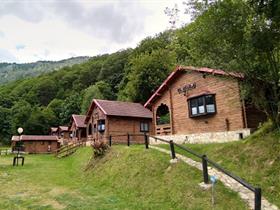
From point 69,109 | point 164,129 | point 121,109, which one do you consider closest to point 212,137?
point 164,129

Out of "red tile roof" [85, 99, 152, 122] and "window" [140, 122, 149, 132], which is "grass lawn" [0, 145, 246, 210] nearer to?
"red tile roof" [85, 99, 152, 122]

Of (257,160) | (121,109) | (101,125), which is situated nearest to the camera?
(257,160)

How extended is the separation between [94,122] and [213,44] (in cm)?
2328

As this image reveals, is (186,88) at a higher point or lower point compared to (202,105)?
higher

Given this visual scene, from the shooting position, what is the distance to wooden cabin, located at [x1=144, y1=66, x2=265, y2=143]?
18438 mm

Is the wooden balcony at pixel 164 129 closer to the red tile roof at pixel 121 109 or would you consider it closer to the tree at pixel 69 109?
the red tile roof at pixel 121 109

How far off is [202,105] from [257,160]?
9635mm

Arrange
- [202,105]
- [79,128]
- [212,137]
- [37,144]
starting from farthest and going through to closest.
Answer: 1. [37,144]
2. [79,128]
3. [202,105]
4. [212,137]

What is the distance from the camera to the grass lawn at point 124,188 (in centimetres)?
1021

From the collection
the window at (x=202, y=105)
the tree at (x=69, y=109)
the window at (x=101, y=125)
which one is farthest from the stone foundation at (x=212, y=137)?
the tree at (x=69, y=109)

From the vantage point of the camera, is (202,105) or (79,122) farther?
(79,122)

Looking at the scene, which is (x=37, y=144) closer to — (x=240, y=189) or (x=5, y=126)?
(x=5, y=126)

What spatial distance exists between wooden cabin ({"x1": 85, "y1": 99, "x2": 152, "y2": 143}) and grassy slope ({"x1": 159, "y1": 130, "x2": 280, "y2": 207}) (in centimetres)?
1617

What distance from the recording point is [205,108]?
67.7 feet
